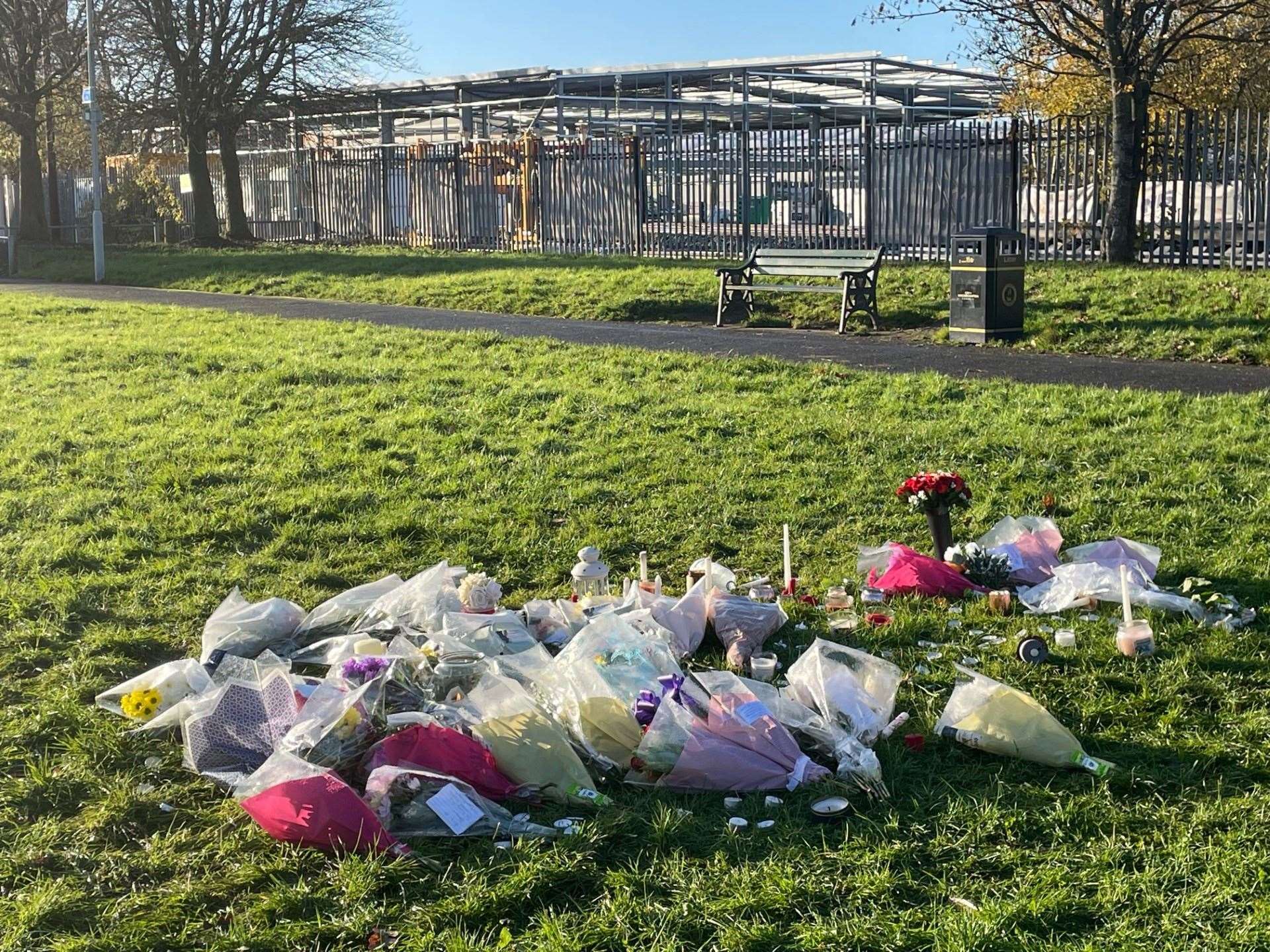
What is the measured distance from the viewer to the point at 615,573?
605 cm

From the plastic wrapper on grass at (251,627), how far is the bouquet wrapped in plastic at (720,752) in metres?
1.75

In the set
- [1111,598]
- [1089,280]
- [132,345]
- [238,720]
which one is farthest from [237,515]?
[1089,280]

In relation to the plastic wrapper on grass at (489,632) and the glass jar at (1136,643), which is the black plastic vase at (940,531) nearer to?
the glass jar at (1136,643)

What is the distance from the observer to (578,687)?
4188mm

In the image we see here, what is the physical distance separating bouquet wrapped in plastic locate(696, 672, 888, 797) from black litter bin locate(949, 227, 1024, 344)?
27.8 feet

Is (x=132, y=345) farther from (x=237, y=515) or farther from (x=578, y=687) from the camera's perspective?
(x=578, y=687)

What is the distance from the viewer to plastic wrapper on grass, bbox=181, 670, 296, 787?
396 cm

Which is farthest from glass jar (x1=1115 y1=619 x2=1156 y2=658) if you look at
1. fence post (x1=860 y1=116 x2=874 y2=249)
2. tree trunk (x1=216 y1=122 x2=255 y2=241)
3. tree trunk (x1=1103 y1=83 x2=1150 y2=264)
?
tree trunk (x1=216 y1=122 x2=255 y2=241)

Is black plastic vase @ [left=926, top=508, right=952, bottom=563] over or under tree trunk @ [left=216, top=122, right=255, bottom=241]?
under

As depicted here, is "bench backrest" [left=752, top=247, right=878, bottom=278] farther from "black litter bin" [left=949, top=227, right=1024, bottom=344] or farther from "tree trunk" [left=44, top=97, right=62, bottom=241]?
"tree trunk" [left=44, top=97, right=62, bottom=241]

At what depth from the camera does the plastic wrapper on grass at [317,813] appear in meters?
3.45

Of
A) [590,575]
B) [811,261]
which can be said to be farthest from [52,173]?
[590,575]

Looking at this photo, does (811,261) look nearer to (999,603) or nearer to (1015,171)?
(1015,171)

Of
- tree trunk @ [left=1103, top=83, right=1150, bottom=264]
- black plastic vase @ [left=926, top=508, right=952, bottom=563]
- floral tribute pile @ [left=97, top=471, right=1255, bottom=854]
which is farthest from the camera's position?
tree trunk @ [left=1103, top=83, right=1150, bottom=264]
